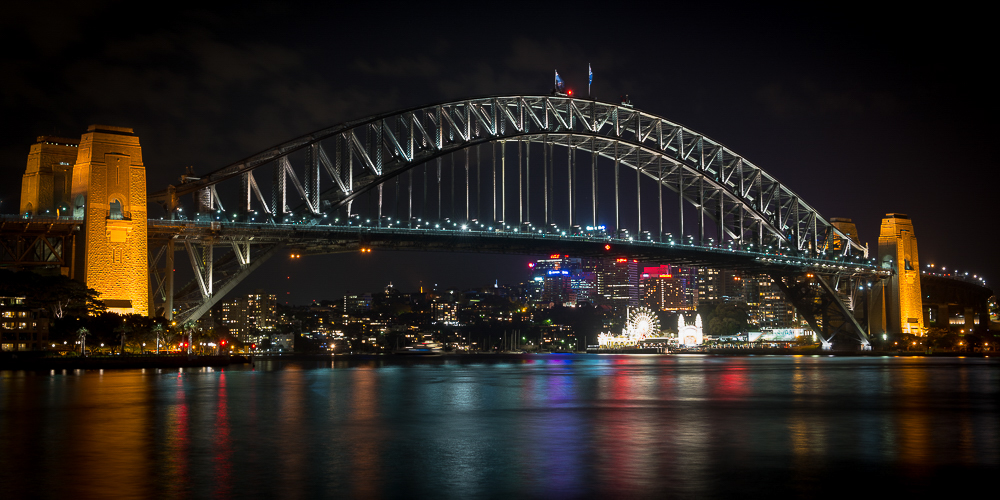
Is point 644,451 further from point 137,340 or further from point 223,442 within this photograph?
point 137,340

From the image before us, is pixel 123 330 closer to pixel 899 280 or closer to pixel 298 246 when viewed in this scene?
pixel 298 246

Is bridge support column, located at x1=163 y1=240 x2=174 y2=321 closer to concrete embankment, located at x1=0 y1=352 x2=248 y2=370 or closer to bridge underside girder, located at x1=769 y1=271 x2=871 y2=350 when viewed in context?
concrete embankment, located at x1=0 y1=352 x2=248 y2=370

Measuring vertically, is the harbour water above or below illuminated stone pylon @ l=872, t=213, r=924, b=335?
below

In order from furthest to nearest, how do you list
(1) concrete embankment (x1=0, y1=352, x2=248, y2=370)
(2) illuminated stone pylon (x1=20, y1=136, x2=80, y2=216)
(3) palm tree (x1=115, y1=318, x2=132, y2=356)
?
(2) illuminated stone pylon (x1=20, y1=136, x2=80, y2=216), (1) concrete embankment (x1=0, y1=352, x2=248, y2=370), (3) palm tree (x1=115, y1=318, x2=132, y2=356)

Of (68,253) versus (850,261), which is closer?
(68,253)

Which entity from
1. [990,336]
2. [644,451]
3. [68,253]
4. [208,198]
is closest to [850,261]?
[990,336]

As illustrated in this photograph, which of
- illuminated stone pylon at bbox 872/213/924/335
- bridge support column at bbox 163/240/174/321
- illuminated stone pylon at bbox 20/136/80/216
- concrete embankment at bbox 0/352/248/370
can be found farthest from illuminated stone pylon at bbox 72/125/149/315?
illuminated stone pylon at bbox 872/213/924/335

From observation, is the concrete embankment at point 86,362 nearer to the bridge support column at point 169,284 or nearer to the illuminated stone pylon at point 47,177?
the bridge support column at point 169,284
